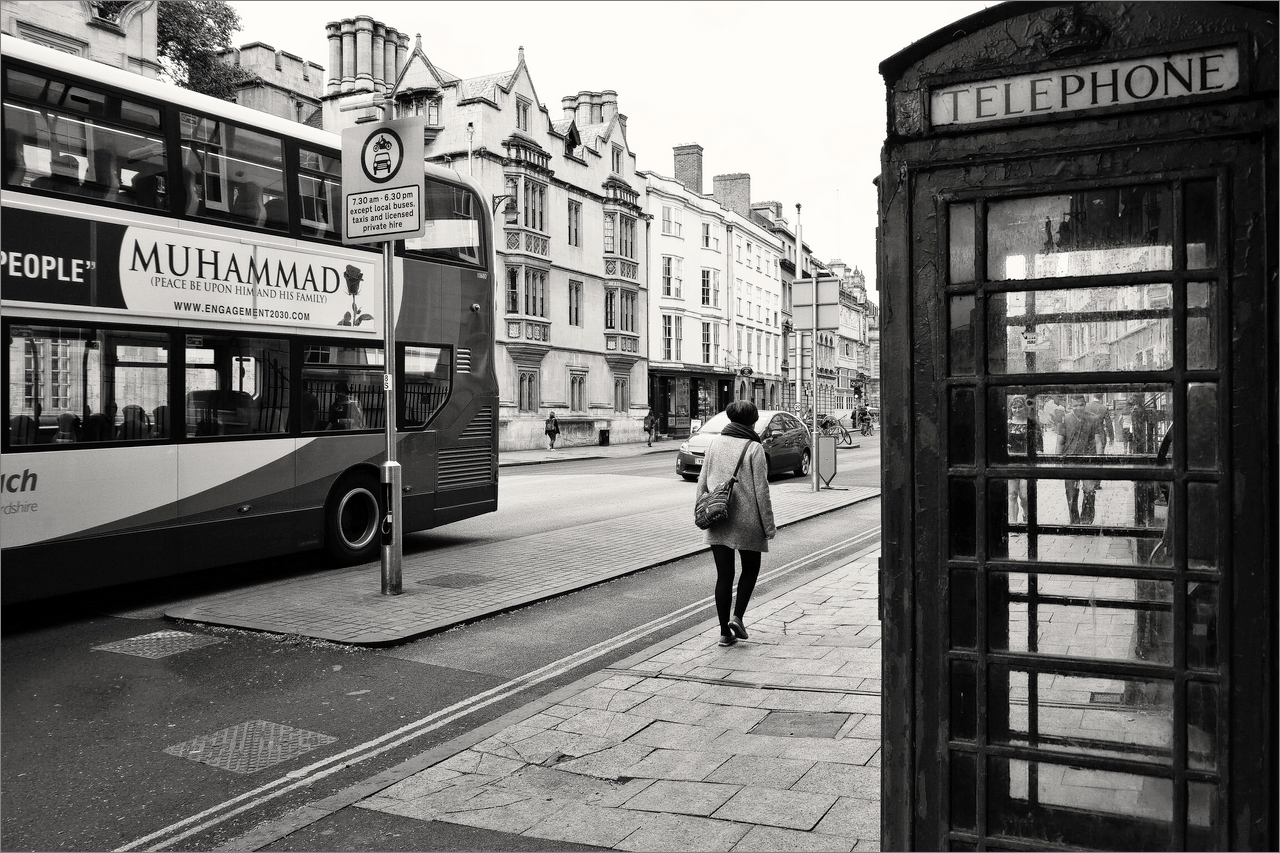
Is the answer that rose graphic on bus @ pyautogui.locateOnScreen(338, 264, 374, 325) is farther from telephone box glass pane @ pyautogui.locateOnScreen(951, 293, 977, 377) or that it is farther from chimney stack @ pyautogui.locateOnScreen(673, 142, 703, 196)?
chimney stack @ pyautogui.locateOnScreen(673, 142, 703, 196)

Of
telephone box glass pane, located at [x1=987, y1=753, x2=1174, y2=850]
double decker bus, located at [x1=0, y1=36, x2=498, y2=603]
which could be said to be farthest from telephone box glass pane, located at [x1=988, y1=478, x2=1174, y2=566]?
double decker bus, located at [x1=0, y1=36, x2=498, y2=603]

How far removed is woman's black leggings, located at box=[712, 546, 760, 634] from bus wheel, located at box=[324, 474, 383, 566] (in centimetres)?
504

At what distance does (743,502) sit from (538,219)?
3403cm

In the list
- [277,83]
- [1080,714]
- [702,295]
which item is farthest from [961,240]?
[702,295]

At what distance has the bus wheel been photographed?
10.2m

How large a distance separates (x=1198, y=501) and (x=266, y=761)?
4.35 m

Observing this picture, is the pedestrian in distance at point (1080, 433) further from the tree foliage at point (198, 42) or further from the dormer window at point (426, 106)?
the tree foliage at point (198, 42)

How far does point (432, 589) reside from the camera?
8.96m

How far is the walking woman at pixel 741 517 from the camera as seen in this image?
6.88 meters

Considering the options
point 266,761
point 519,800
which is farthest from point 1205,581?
point 266,761

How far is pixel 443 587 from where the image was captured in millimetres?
9055

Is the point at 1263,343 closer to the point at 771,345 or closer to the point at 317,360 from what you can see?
the point at 317,360

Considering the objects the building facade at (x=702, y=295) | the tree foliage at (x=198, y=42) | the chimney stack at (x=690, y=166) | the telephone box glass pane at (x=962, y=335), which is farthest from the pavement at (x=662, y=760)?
the chimney stack at (x=690, y=166)

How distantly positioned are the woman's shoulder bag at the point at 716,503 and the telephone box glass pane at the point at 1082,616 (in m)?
4.04
